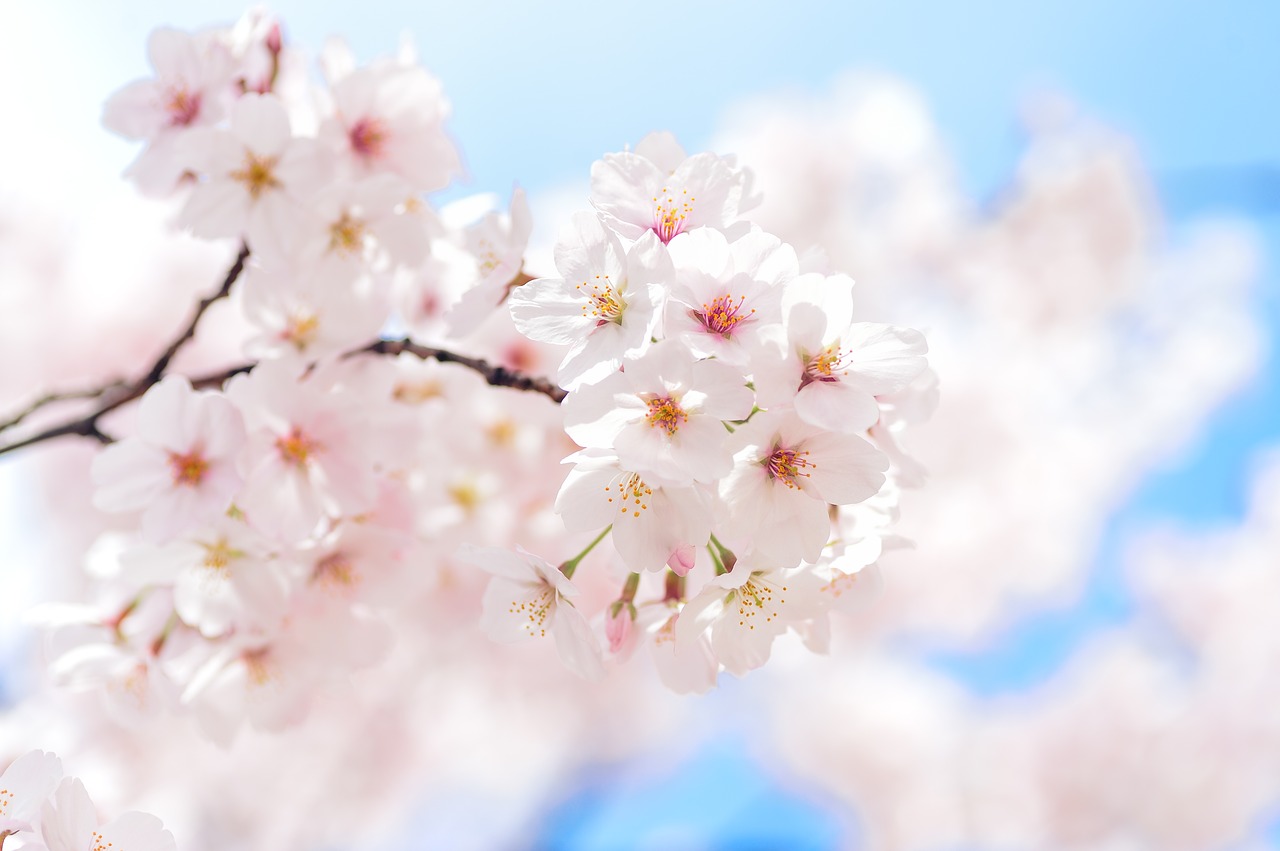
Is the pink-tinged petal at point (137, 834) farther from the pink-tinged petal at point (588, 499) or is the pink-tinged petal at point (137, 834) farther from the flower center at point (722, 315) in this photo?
the flower center at point (722, 315)

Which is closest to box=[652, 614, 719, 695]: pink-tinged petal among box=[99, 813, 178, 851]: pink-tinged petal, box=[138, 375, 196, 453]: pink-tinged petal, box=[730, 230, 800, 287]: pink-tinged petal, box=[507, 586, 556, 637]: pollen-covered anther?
box=[507, 586, 556, 637]: pollen-covered anther

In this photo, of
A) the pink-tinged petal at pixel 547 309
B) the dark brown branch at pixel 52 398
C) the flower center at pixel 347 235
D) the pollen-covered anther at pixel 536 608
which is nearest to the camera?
the pink-tinged petal at pixel 547 309

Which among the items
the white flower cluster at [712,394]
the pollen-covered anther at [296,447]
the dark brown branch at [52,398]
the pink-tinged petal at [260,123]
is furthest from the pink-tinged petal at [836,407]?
the dark brown branch at [52,398]

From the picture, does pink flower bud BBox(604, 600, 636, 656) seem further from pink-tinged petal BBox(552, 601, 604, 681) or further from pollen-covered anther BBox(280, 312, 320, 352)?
pollen-covered anther BBox(280, 312, 320, 352)

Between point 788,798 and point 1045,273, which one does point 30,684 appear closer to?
point 788,798

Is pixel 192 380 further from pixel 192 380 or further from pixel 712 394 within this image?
pixel 712 394

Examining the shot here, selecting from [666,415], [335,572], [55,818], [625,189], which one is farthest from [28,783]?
[625,189]

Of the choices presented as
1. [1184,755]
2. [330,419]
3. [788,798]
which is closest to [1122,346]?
[1184,755]
